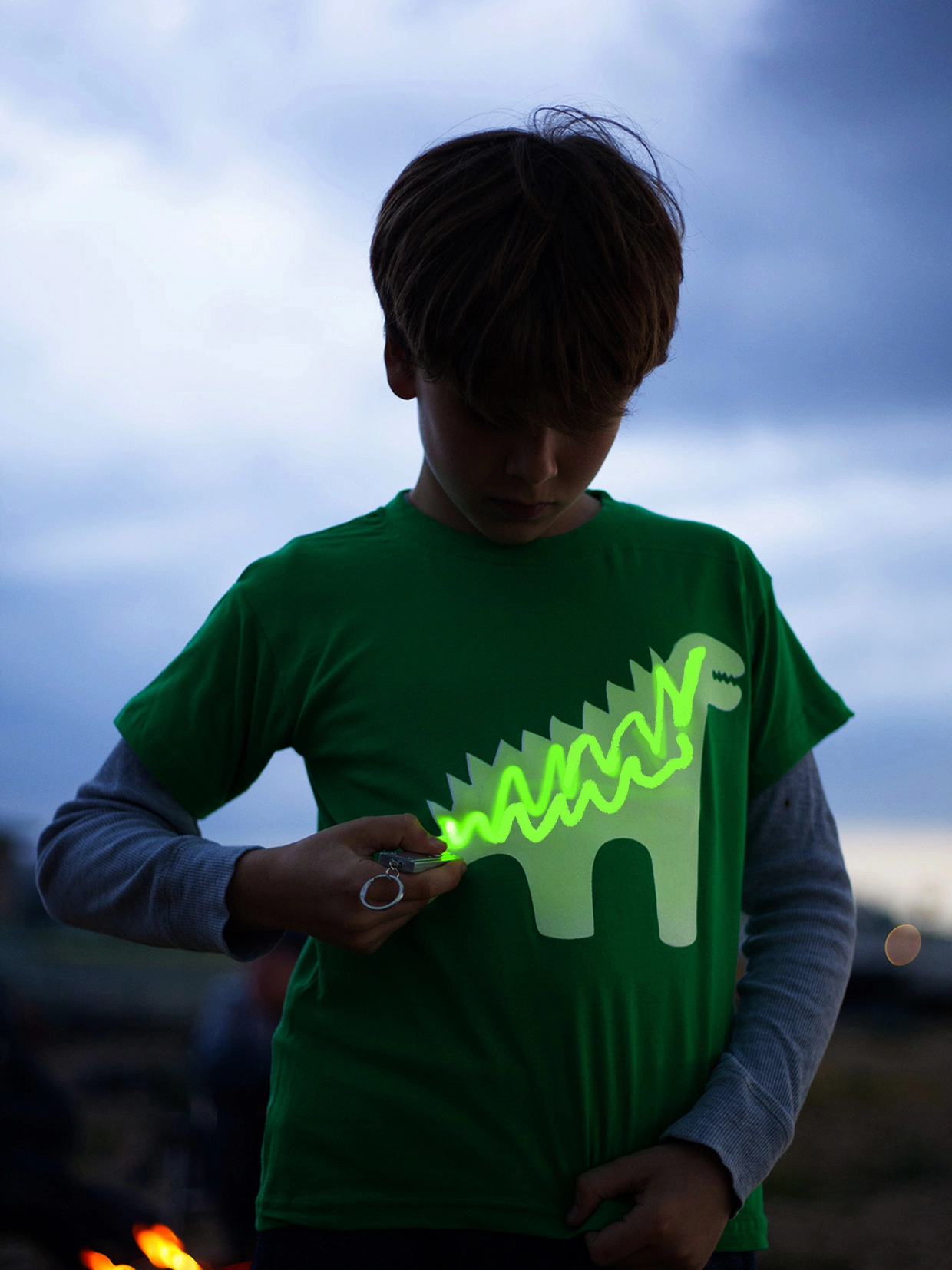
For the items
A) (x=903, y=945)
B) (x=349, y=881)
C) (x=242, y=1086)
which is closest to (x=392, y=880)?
(x=349, y=881)

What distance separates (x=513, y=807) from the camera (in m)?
1.12

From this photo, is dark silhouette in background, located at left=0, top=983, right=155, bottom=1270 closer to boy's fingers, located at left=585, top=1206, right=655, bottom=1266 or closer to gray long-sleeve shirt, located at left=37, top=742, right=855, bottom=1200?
gray long-sleeve shirt, located at left=37, top=742, right=855, bottom=1200

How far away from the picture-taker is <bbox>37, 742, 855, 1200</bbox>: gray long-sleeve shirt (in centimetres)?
107

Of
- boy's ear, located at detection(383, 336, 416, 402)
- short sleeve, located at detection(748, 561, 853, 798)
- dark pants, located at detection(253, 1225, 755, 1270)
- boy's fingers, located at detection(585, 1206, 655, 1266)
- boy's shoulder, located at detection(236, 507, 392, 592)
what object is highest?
boy's ear, located at detection(383, 336, 416, 402)

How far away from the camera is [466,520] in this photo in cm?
127

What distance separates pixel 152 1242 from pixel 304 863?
0.88 m

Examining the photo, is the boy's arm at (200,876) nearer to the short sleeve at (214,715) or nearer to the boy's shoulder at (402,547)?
the short sleeve at (214,715)

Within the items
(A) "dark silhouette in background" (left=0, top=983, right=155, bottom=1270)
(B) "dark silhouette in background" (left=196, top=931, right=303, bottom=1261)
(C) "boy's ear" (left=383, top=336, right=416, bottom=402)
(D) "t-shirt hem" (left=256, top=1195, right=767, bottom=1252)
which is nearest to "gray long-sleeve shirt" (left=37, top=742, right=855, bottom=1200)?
(D) "t-shirt hem" (left=256, top=1195, right=767, bottom=1252)

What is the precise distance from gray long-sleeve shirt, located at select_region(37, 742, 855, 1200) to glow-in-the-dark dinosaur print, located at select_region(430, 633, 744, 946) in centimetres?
14

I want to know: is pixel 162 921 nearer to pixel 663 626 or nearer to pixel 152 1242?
pixel 663 626

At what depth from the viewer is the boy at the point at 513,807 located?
1.04 metres

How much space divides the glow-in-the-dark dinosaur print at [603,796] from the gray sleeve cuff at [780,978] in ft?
0.42

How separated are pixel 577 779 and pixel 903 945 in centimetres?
1471

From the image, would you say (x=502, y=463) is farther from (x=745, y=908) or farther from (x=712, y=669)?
(x=745, y=908)
